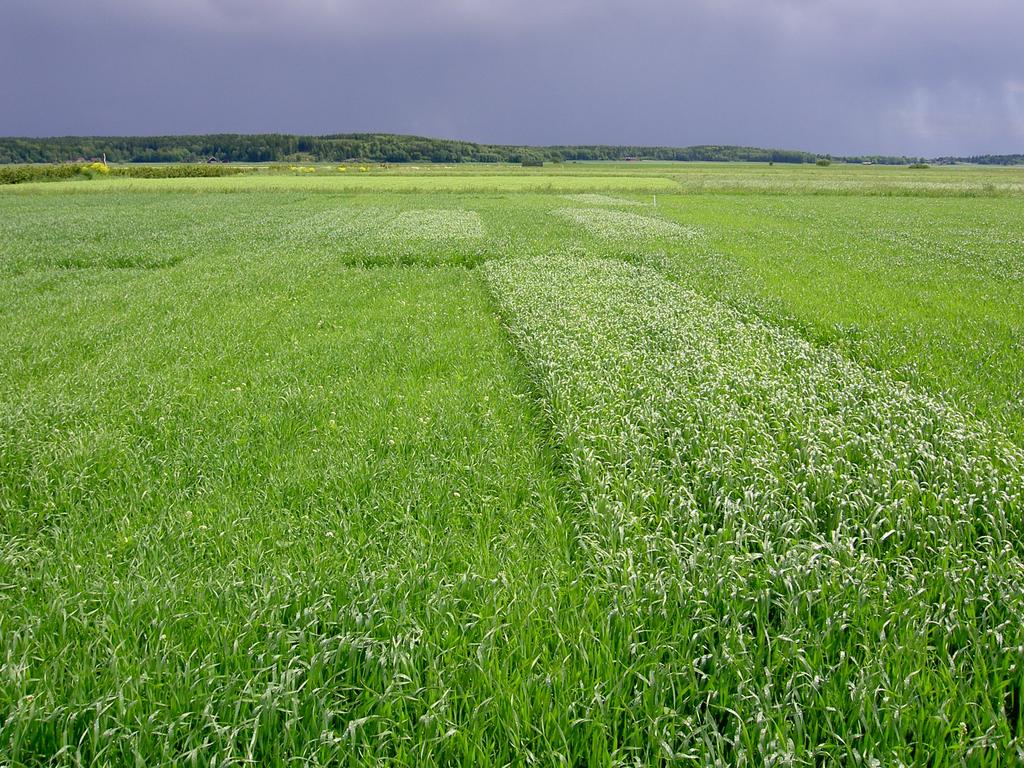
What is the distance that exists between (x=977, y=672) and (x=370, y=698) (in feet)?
10.0

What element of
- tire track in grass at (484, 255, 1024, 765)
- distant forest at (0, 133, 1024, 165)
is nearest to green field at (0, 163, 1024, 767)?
tire track in grass at (484, 255, 1024, 765)

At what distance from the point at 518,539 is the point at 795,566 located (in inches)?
75.6

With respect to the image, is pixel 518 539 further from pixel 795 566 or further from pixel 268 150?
pixel 268 150

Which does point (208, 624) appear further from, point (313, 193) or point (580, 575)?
point (313, 193)

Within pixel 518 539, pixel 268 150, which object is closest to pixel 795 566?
pixel 518 539

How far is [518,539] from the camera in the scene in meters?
4.71

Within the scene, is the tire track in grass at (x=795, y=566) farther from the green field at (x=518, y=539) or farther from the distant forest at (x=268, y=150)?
the distant forest at (x=268, y=150)

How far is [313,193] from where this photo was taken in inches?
2474

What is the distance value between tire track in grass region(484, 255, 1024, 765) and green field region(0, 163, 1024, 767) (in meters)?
0.03

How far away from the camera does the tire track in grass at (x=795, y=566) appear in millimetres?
2910

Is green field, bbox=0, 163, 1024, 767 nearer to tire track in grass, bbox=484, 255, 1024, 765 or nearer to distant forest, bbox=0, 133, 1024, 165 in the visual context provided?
tire track in grass, bbox=484, 255, 1024, 765

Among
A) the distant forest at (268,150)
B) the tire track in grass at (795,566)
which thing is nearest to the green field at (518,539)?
the tire track in grass at (795,566)

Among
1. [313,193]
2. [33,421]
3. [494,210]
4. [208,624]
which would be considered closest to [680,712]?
[208,624]

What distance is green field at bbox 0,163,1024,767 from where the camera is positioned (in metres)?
2.92
